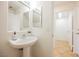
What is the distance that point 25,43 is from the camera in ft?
5.35

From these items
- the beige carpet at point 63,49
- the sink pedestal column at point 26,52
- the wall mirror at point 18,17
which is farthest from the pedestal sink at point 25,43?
the beige carpet at point 63,49

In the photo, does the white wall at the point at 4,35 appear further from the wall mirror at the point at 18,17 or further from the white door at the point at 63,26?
the white door at the point at 63,26

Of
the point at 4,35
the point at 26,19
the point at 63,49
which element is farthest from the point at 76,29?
the point at 4,35

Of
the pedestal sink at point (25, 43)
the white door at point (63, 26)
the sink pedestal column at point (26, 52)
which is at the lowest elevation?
the sink pedestal column at point (26, 52)

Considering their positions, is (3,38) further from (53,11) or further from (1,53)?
(53,11)

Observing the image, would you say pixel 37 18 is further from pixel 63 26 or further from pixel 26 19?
pixel 63 26

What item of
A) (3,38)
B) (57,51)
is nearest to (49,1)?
(57,51)

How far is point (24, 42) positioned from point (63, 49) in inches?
23.5

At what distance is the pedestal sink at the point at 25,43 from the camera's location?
1618 mm

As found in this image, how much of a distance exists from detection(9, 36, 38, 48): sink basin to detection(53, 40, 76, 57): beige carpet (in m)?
0.34

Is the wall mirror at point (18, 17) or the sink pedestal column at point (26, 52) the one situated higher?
the wall mirror at point (18, 17)

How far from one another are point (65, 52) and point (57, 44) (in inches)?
6.8

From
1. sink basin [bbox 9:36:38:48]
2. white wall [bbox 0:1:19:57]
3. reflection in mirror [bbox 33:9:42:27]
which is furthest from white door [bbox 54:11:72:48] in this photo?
white wall [bbox 0:1:19:57]

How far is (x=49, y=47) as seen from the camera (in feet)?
5.35
